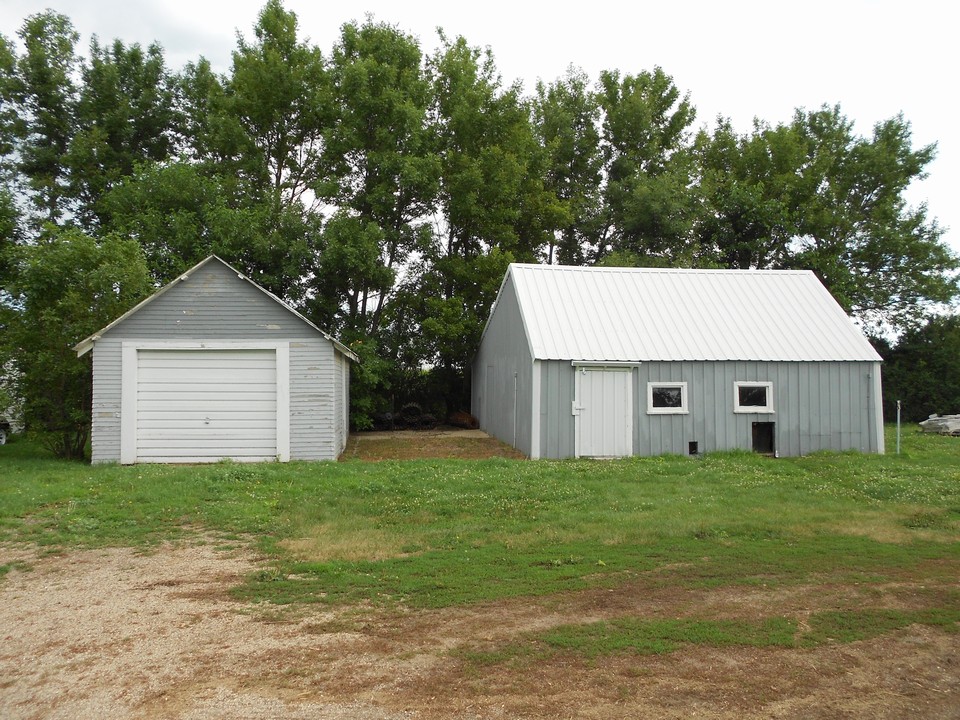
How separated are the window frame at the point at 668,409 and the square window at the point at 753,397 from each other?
1.19m

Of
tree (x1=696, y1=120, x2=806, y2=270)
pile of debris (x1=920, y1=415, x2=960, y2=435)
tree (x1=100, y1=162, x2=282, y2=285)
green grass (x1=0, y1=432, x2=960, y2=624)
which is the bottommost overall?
green grass (x1=0, y1=432, x2=960, y2=624)

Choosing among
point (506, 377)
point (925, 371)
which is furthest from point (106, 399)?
point (925, 371)

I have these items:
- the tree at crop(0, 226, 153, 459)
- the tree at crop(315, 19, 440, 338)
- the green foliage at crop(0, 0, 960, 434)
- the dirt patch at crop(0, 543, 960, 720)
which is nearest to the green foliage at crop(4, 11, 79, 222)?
the green foliage at crop(0, 0, 960, 434)

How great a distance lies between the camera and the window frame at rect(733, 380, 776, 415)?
55.6 ft

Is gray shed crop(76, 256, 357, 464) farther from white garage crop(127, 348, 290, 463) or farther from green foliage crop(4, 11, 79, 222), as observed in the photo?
green foliage crop(4, 11, 79, 222)

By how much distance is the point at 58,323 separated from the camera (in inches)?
619

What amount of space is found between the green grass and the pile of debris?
437 inches

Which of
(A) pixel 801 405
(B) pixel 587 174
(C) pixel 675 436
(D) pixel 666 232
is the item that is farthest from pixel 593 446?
(B) pixel 587 174

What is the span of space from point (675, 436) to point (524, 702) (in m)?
13.1

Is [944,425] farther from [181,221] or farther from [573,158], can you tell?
[181,221]

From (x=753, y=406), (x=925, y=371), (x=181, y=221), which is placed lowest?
(x=753, y=406)

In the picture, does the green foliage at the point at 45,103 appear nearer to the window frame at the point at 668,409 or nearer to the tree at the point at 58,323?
the tree at the point at 58,323

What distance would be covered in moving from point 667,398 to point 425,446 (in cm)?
647

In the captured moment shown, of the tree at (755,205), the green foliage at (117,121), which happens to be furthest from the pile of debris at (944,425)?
the green foliage at (117,121)
